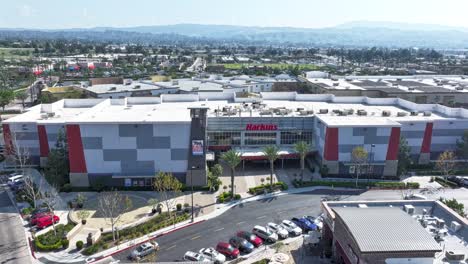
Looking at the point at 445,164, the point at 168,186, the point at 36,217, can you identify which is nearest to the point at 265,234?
the point at 168,186

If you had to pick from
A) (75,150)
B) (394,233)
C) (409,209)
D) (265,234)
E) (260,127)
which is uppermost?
(260,127)

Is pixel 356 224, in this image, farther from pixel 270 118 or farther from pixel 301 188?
pixel 270 118

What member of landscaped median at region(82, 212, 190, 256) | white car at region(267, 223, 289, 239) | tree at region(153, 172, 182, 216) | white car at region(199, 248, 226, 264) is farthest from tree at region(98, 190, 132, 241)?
white car at region(267, 223, 289, 239)

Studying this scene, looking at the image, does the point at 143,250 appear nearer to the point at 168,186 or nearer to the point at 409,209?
the point at 168,186

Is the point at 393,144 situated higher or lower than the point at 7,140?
lower

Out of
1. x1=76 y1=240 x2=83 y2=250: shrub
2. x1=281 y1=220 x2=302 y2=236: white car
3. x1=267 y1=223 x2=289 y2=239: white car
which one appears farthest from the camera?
x1=281 y1=220 x2=302 y2=236: white car

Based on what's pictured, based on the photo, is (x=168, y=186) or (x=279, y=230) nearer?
(x=279, y=230)

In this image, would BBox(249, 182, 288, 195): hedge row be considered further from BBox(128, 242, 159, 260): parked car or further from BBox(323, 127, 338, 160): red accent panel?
BBox(128, 242, 159, 260): parked car
